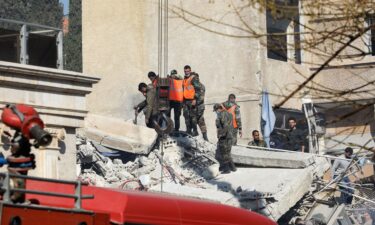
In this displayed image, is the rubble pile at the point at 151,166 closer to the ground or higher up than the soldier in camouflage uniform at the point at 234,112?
closer to the ground

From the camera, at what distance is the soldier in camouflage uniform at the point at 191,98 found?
2795cm

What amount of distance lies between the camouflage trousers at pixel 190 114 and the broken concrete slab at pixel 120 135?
139 centimetres

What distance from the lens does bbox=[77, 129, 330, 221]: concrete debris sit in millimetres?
24125

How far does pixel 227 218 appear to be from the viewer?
1076 cm

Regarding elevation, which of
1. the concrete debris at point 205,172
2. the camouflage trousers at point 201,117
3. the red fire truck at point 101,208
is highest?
the camouflage trousers at point 201,117

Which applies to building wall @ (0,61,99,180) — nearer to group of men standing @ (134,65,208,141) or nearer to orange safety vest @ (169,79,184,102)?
group of men standing @ (134,65,208,141)

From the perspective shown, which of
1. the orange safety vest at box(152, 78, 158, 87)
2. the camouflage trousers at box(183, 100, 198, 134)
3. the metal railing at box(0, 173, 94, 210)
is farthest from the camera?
the camouflage trousers at box(183, 100, 198, 134)

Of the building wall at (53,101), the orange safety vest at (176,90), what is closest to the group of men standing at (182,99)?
the orange safety vest at (176,90)

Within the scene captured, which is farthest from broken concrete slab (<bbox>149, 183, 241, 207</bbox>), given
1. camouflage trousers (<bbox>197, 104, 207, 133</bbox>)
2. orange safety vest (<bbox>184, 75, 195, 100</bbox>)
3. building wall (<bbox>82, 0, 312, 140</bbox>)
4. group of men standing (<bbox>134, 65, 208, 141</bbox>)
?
building wall (<bbox>82, 0, 312, 140</bbox>)

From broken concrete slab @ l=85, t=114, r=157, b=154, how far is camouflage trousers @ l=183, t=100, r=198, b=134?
1387 mm

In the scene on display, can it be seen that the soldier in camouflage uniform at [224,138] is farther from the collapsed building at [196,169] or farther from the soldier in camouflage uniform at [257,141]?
the soldier in camouflage uniform at [257,141]

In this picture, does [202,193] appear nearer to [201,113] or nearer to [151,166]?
[151,166]

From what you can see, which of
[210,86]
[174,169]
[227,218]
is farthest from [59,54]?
[210,86]

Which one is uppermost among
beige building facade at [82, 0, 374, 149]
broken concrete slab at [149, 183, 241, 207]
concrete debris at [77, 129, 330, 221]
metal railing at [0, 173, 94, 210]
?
beige building facade at [82, 0, 374, 149]
